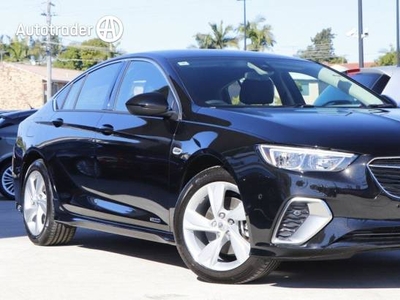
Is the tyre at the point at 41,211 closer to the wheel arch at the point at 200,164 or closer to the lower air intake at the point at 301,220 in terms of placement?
the wheel arch at the point at 200,164

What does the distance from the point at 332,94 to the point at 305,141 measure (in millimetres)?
1758

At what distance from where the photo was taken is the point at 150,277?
7.05 m

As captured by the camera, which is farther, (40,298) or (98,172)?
(98,172)

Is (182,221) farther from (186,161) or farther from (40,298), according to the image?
(40,298)

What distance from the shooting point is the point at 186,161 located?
6.78 m

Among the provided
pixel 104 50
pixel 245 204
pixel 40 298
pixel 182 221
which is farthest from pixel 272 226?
pixel 104 50

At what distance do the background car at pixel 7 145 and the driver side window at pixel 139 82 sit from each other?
7469mm

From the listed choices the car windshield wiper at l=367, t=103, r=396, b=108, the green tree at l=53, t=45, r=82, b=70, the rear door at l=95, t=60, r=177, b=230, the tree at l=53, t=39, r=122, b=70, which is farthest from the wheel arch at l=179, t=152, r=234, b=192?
the green tree at l=53, t=45, r=82, b=70

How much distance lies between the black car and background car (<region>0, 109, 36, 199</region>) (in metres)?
6.19

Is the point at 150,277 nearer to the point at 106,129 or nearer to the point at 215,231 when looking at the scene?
the point at 215,231

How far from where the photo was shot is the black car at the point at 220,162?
6.08 metres

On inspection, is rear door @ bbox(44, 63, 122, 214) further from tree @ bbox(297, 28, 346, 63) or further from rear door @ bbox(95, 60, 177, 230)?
tree @ bbox(297, 28, 346, 63)

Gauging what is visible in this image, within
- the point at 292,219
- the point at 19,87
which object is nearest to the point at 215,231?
the point at 292,219

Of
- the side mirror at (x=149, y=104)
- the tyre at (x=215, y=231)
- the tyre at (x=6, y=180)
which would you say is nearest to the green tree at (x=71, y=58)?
the tyre at (x=6, y=180)
